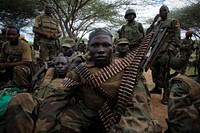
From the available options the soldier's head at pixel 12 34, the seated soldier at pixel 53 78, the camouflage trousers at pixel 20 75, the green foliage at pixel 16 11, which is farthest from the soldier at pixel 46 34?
the green foliage at pixel 16 11

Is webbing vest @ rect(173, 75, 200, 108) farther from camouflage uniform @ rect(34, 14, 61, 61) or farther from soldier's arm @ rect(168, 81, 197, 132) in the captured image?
camouflage uniform @ rect(34, 14, 61, 61)

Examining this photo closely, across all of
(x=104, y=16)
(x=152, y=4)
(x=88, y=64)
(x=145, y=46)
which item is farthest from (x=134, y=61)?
(x=104, y=16)

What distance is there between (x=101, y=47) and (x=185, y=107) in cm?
103

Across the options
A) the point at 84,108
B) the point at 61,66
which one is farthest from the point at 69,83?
the point at 61,66

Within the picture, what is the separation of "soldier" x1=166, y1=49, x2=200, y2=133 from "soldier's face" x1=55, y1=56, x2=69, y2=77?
272 cm

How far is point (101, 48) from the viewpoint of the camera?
2.71 m

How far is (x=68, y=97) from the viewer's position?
9.29 feet

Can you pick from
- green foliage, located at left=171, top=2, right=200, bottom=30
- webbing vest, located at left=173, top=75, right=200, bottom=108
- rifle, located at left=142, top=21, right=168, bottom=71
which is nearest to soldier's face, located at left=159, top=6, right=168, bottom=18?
rifle, located at left=142, top=21, right=168, bottom=71

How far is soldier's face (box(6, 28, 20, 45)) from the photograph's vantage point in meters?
5.59

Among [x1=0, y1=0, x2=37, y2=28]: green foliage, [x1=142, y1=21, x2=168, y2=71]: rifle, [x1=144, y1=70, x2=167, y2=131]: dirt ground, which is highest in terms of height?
[x1=0, y1=0, x2=37, y2=28]: green foliage

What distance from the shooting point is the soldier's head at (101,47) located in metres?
2.72

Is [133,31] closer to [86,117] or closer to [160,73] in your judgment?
[160,73]

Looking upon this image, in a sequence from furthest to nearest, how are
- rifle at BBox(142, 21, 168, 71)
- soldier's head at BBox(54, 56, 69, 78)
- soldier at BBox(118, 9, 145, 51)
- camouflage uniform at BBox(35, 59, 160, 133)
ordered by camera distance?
soldier at BBox(118, 9, 145, 51)
soldier's head at BBox(54, 56, 69, 78)
rifle at BBox(142, 21, 168, 71)
camouflage uniform at BBox(35, 59, 160, 133)

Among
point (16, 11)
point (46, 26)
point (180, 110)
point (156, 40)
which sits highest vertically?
point (16, 11)
